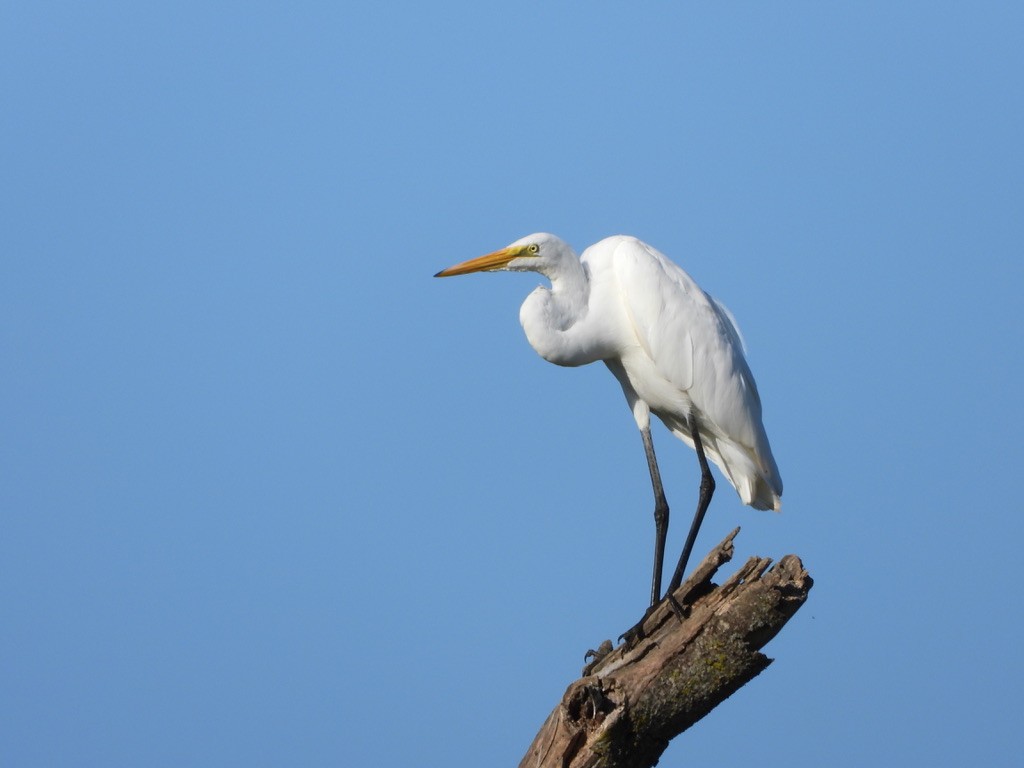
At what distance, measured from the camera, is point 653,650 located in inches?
128

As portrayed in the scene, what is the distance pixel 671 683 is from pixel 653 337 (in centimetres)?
113

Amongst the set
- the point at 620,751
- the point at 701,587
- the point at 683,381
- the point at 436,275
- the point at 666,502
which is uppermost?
the point at 436,275

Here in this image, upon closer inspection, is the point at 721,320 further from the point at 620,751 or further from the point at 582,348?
the point at 620,751

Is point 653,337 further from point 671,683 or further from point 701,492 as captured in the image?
point 671,683

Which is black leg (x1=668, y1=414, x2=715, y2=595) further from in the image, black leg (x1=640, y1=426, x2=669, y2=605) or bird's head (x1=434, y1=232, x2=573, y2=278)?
bird's head (x1=434, y1=232, x2=573, y2=278)

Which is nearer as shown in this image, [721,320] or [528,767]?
[528,767]

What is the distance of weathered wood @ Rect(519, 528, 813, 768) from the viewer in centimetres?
310

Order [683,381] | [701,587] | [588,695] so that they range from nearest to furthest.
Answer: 1. [588,695]
2. [701,587]
3. [683,381]

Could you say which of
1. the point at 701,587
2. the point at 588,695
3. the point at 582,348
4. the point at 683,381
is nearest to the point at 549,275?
the point at 582,348

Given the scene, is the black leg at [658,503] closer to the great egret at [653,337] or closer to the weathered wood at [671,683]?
the great egret at [653,337]

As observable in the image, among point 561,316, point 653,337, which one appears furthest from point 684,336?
point 561,316

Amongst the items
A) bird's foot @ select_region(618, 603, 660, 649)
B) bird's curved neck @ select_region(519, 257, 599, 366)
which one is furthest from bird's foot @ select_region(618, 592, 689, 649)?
bird's curved neck @ select_region(519, 257, 599, 366)

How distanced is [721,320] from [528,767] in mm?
1597

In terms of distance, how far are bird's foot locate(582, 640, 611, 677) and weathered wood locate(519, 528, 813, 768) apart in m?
0.24
